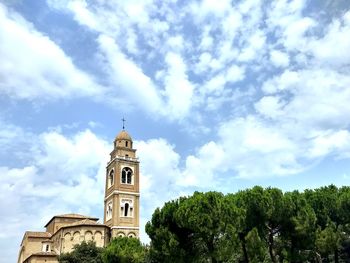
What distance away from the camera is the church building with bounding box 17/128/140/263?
61969 mm

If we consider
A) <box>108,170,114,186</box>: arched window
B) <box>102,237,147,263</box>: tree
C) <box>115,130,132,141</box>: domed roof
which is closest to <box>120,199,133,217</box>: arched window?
<box>108,170,114,186</box>: arched window

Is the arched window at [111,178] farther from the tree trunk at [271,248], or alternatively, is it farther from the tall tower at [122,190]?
the tree trunk at [271,248]

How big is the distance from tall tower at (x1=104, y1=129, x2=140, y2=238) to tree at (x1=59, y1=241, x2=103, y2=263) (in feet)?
15.4

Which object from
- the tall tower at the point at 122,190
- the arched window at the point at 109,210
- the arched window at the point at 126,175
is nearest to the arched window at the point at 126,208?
the tall tower at the point at 122,190

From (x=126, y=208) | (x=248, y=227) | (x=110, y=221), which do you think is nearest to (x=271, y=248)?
(x=248, y=227)

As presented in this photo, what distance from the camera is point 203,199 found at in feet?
125

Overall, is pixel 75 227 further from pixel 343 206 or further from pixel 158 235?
pixel 343 206

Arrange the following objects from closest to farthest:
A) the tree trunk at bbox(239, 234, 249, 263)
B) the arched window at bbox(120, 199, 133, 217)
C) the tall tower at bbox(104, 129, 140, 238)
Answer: the tree trunk at bbox(239, 234, 249, 263) < the tall tower at bbox(104, 129, 140, 238) < the arched window at bbox(120, 199, 133, 217)

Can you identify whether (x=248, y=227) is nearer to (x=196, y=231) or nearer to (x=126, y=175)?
(x=196, y=231)

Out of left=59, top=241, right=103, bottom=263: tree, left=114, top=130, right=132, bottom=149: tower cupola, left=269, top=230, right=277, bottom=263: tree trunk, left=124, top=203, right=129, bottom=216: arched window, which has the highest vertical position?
left=114, top=130, right=132, bottom=149: tower cupola

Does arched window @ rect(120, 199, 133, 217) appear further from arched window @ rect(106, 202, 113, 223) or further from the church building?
arched window @ rect(106, 202, 113, 223)

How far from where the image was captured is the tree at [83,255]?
2223 inches

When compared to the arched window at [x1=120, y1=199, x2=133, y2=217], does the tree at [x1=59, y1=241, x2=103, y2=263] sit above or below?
below

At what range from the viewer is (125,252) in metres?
48.3
